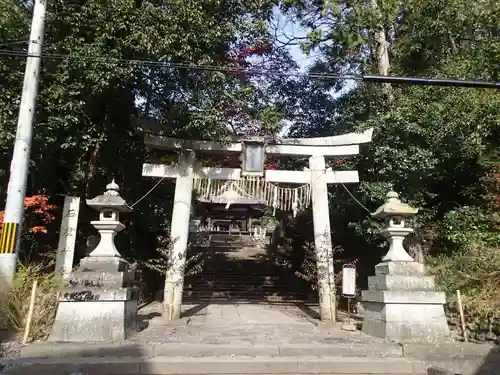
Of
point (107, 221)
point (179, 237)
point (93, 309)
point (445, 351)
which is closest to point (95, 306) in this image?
point (93, 309)

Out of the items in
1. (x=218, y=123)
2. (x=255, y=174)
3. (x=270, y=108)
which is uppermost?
(x=270, y=108)

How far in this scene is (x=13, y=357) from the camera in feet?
20.6

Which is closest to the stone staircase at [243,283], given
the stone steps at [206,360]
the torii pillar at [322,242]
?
the torii pillar at [322,242]

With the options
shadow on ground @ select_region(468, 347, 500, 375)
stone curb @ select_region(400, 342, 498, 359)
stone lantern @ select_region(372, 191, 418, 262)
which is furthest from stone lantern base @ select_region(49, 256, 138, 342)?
shadow on ground @ select_region(468, 347, 500, 375)

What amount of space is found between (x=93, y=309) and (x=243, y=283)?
10520 millimetres

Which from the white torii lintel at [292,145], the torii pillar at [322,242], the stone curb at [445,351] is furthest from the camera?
the white torii lintel at [292,145]

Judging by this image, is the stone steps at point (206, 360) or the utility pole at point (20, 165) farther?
the utility pole at point (20, 165)

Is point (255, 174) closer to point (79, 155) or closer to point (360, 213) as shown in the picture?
point (360, 213)

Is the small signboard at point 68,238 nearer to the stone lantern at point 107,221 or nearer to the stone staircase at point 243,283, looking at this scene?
the stone lantern at point 107,221

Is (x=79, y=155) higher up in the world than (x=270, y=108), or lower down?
lower down

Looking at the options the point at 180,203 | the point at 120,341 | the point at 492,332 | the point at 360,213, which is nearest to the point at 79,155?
A: the point at 180,203

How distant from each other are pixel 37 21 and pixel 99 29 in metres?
1.23

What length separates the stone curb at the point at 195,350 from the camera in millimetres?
6449

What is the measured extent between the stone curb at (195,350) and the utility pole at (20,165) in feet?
4.98
